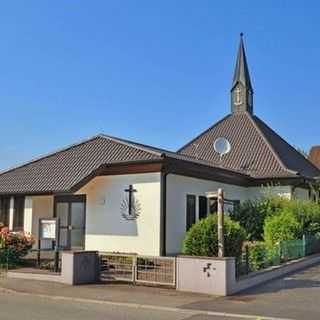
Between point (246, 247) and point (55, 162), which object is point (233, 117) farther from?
point (246, 247)

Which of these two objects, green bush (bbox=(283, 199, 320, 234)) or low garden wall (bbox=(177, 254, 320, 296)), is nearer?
low garden wall (bbox=(177, 254, 320, 296))

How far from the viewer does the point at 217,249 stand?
14008 mm

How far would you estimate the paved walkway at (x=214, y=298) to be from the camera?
10664mm

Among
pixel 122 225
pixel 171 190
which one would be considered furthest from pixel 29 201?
pixel 171 190

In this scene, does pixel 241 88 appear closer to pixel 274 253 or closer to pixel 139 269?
pixel 274 253

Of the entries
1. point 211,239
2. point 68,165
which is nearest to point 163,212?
point 68,165

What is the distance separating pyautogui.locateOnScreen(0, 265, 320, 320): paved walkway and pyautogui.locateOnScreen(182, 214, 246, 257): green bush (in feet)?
4.28

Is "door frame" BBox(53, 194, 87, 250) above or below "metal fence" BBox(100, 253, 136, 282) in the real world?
above

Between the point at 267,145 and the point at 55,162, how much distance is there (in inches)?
496

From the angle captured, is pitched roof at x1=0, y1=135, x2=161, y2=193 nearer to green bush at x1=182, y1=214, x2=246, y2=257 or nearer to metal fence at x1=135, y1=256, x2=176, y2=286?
green bush at x1=182, y1=214, x2=246, y2=257

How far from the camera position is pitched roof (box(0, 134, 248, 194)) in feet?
66.0

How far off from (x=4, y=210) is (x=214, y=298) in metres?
14.3

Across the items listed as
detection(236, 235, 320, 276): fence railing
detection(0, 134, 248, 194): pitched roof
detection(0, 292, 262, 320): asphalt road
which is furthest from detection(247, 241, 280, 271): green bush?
detection(0, 134, 248, 194): pitched roof

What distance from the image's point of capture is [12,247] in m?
17.8
